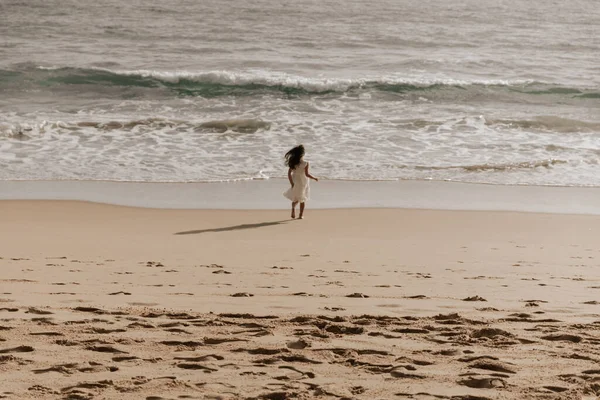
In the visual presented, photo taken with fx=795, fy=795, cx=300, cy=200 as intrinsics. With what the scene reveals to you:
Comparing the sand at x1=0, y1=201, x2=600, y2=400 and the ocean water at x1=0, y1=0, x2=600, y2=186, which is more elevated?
the ocean water at x1=0, y1=0, x2=600, y2=186

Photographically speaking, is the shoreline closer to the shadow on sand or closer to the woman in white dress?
the woman in white dress

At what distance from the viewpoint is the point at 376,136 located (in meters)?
15.2

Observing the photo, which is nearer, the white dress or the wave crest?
the white dress

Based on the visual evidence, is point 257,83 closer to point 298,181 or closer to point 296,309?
point 298,181

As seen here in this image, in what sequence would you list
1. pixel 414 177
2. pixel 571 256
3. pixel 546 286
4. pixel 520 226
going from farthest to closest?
pixel 414 177 < pixel 520 226 < pixel 571 256 < pixel 546 286

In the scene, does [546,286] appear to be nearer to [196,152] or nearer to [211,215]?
[211,215]

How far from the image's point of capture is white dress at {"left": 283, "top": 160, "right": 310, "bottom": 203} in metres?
10.1

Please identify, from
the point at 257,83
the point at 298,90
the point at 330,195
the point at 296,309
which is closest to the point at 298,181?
the point at 330,195

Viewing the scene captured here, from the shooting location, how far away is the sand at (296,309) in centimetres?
384

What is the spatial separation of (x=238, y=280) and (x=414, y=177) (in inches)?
247

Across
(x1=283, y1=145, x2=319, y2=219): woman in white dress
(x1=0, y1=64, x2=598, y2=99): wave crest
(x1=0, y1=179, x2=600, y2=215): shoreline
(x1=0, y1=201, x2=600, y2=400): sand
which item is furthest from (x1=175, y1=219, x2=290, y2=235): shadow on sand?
(x1=0, y1=64, x2=598, y2=99): wave crest

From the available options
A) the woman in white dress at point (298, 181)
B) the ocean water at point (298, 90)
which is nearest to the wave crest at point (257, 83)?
the ocean water at point (298, 90)

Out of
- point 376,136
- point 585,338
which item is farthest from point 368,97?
point 585,338

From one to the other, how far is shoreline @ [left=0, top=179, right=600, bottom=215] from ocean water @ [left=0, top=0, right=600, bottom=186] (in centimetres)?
43
